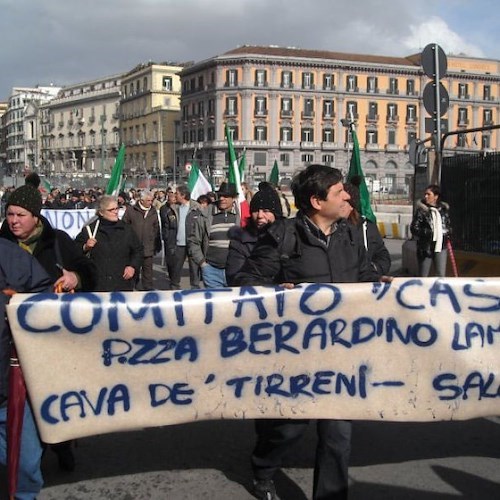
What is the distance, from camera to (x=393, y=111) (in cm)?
9419

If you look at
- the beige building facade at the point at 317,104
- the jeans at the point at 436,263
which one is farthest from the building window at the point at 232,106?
the jeans at the point at 436,263

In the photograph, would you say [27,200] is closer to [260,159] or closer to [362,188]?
[362,188]

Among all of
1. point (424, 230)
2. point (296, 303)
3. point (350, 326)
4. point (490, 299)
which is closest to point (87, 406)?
point (296, 303)

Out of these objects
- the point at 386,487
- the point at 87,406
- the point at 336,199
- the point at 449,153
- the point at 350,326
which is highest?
the point at 449,153

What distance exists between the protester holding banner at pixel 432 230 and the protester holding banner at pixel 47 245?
6.02m

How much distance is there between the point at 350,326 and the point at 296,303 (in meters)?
0.32

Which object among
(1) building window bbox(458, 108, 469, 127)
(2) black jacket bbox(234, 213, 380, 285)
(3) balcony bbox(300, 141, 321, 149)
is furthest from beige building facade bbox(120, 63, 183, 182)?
(2) black jacket bbox(234, 213, 380, 285)

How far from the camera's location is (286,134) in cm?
9025

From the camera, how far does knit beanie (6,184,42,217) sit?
12.7 ft

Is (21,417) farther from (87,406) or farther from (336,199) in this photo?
(336,199)

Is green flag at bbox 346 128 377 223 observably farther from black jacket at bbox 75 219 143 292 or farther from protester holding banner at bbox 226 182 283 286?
protester holding banner at bbox 226 182 283 286

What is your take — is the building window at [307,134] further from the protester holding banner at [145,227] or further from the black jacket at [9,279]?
the black jacket at [9,279]

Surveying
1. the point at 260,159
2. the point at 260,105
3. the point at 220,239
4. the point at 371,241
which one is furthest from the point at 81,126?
the point at 371,241

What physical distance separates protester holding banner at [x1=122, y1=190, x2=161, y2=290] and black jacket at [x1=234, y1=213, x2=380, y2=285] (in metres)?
6.81
